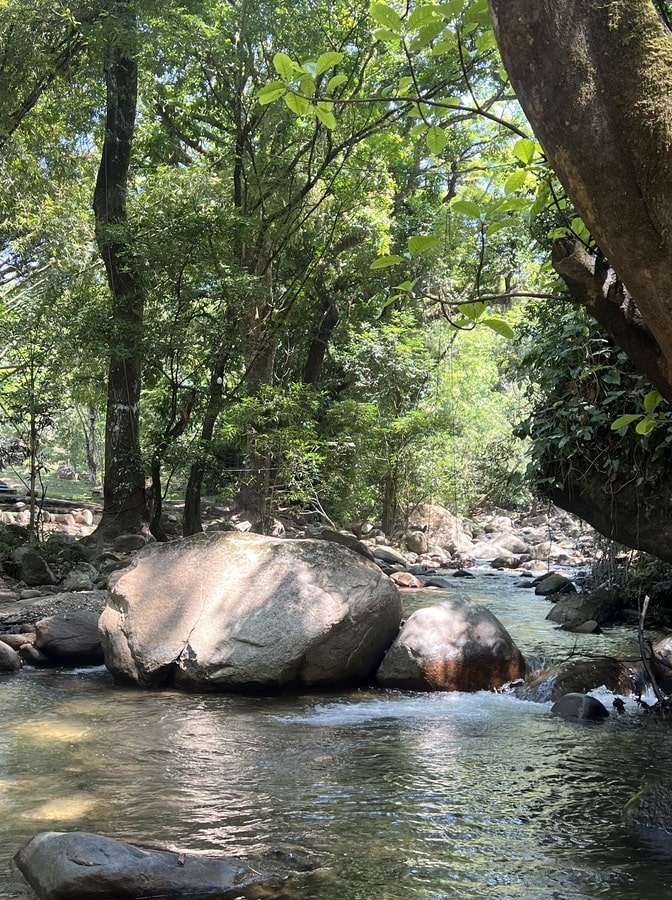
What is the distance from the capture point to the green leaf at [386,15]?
7.59 ft

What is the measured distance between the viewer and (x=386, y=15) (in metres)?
2.35

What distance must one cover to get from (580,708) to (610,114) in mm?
5052

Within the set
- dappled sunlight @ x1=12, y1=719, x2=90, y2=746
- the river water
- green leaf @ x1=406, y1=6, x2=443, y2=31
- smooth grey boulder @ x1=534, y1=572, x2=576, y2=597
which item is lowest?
the river water

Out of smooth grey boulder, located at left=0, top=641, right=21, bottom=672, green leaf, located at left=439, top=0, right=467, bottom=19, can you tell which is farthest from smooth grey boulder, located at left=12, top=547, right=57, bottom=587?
green leaf, located at left=439, top=0, right=467, bottom=19

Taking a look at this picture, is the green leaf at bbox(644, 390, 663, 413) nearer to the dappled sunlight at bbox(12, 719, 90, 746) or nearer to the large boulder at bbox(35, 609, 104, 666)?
the dappled sunlight at bbox(12, 719, 90, 746)

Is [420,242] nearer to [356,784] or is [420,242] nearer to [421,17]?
[421,17]

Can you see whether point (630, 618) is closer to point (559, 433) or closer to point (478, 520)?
point (559, 433)

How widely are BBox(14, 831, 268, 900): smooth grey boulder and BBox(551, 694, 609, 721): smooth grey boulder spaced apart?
11.1 ft

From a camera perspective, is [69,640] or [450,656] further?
[69,640]

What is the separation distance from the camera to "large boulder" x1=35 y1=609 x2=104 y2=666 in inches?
297

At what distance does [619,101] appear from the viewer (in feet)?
6.06

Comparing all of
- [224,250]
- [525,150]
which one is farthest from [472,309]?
[224,250]

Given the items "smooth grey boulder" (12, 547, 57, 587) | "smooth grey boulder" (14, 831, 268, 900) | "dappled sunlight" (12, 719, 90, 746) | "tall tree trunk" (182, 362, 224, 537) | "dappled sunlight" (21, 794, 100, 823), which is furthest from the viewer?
"tall tree trunk" (182, 362, 224, 537)

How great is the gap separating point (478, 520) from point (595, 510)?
17888 mm
